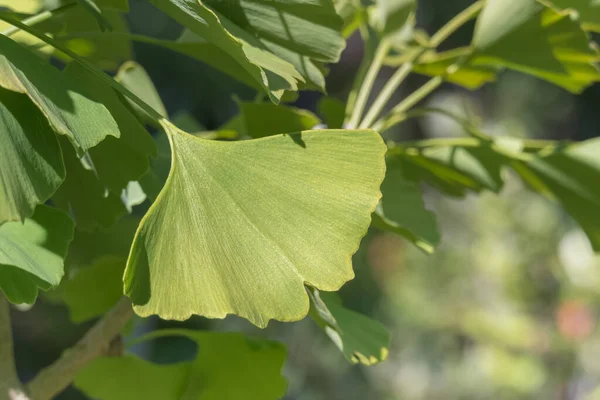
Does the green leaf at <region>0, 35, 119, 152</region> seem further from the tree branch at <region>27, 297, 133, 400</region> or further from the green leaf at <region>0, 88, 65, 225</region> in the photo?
the tree branch at <region>27, 297, 133, 400</region>

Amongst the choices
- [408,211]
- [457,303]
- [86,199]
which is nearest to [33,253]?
[86,199]

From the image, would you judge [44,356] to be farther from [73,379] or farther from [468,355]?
[73,379]

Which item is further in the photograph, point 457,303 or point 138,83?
point 457,303

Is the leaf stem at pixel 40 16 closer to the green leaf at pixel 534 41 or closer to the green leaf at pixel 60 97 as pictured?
the green leaf at pixel 60 97

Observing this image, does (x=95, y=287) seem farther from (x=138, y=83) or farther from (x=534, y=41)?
(x=534, y=41)

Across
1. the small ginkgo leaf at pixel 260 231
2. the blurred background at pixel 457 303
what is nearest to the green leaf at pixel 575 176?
the small ginkgo leaf at pixel 260 231

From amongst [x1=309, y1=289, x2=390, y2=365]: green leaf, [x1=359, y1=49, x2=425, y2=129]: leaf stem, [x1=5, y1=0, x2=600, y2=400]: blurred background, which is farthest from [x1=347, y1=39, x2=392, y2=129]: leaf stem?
[x1=5, y1=0, x2=600, y2=400]: blurred background
